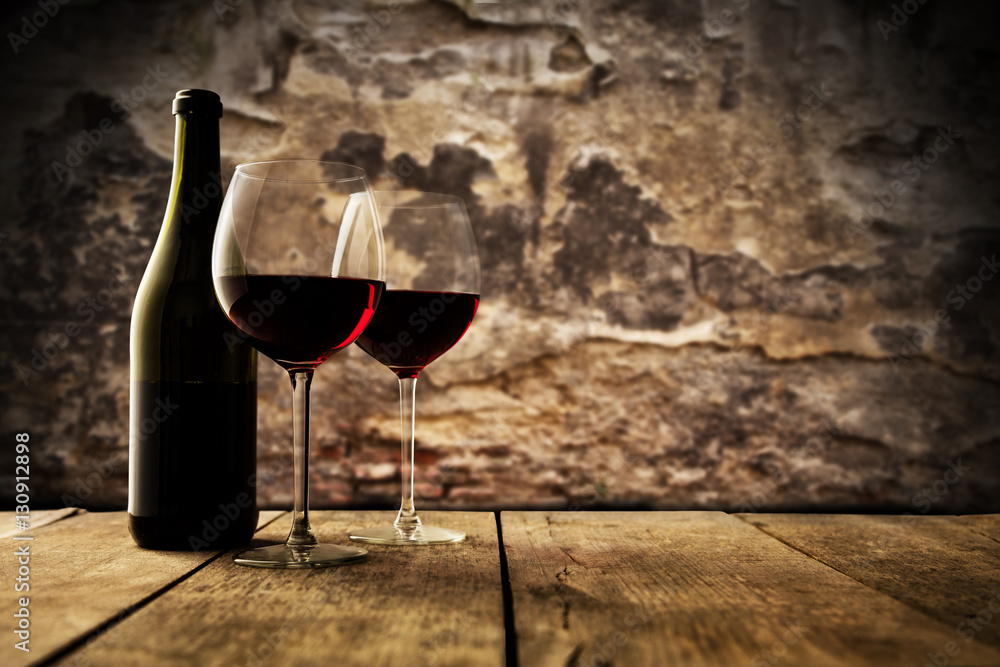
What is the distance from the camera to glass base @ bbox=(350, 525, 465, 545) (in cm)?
85

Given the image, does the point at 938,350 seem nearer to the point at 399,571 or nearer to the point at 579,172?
the point at 579,172

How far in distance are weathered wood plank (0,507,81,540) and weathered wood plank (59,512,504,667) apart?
0.34 metres

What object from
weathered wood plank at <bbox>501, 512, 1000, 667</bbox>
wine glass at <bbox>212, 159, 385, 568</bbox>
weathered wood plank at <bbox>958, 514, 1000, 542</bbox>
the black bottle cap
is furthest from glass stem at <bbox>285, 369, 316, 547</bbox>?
weathered wood plank at <bbox>958, 514, 1000, 542</bbox>

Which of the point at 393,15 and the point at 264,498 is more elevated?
the point at 393,15

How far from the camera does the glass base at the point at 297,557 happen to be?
723 mm

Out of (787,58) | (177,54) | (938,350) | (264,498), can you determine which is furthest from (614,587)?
(177,54)

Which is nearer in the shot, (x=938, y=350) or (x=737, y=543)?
(x=737, y=543)

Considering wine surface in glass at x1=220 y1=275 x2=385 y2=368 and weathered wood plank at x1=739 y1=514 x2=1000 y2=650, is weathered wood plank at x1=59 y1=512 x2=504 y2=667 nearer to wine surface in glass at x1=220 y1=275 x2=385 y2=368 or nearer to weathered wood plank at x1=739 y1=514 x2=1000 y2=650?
wine surface in glass at x1=220 y1=275 x2=385 y2=368

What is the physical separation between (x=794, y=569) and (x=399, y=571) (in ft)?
1.25

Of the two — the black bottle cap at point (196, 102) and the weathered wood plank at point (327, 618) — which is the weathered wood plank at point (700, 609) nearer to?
the weathered wood plank at point (327, 618)

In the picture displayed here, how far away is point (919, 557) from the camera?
2.64 ft

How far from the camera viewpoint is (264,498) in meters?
1.32

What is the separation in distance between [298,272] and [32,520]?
23.6 inches

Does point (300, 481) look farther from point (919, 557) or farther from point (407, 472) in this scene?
point (919, 557)
